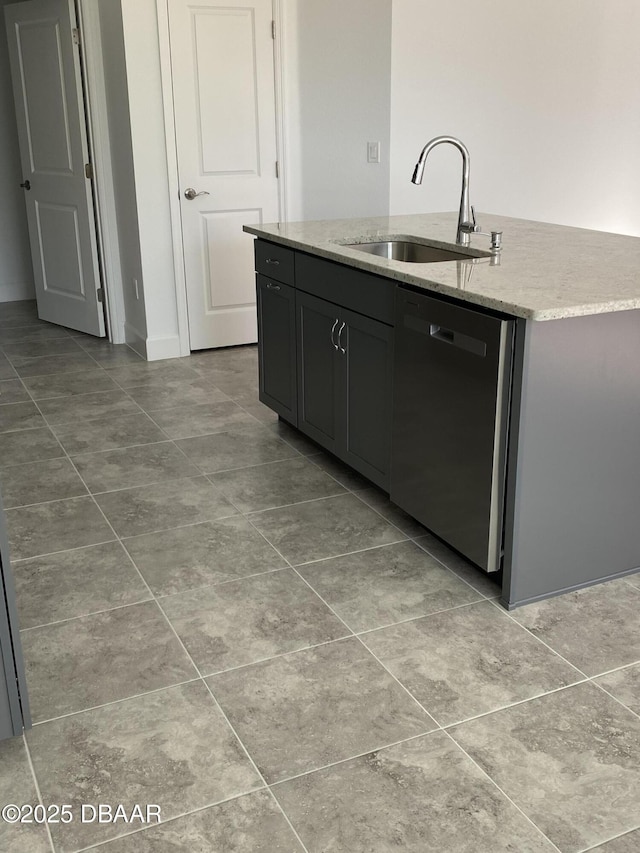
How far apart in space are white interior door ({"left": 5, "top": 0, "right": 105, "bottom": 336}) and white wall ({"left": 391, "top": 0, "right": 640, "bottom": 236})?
1.94 metres

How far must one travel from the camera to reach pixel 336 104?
526 cm

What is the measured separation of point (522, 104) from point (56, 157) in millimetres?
3022

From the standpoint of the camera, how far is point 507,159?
5.67 meters

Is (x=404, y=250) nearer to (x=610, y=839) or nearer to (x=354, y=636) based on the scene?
(x=354, y=636)

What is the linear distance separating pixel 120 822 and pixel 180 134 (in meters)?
4.09

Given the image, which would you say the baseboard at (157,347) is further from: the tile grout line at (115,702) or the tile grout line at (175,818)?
the tile grout line at (175,818)

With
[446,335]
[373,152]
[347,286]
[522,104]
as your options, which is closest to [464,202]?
[347,286]

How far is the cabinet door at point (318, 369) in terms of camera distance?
3.32 meters

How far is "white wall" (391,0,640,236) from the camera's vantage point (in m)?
5.28

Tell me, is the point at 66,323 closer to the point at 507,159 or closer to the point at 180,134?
the point at 180,134

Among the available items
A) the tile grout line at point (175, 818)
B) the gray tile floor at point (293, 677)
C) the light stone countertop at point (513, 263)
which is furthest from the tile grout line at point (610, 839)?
the light stone countertop at point (513, 263)

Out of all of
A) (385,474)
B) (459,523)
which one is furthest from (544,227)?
(459,523)

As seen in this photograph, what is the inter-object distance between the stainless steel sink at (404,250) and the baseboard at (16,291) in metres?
4.22

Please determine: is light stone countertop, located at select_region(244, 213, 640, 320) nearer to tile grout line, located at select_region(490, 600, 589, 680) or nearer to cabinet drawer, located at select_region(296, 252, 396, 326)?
cabinet drawer, located at select_region(296, 252, 396, 326)
